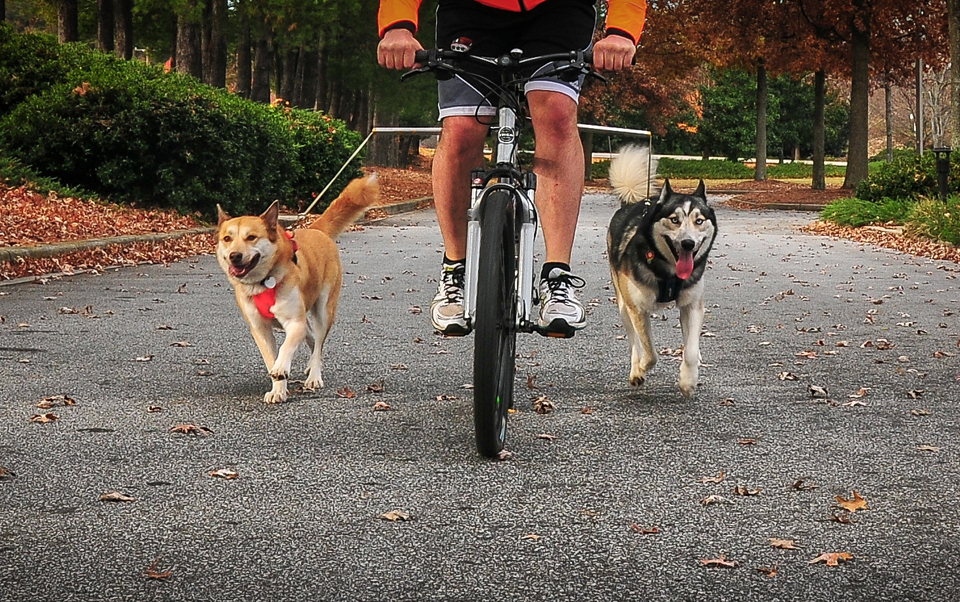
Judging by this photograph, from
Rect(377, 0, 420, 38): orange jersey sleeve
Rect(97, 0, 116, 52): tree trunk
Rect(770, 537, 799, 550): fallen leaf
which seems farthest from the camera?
Rect(97, 0, 116, 52): tree trunk

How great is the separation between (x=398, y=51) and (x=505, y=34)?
0.53 m

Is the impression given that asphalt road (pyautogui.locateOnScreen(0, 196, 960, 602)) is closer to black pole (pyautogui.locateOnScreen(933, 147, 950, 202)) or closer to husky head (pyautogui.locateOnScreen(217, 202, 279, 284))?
husky head (pyautogui.locateOnScreen(217, 202, 279, 284))

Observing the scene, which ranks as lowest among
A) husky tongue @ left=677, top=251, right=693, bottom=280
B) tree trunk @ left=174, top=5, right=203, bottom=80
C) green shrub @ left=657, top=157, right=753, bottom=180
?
husky tongue @ left=677, top=251, right=693, bottom=280

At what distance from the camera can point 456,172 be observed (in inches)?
193

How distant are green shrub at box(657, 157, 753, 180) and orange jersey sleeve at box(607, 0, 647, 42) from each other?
50.7 meters

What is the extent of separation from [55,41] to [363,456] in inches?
630

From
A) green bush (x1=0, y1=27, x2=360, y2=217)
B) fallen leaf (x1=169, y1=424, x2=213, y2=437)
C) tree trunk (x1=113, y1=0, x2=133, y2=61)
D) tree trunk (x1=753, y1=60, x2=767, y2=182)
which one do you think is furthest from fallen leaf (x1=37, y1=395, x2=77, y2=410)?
tree trunk (x1=753, y1=60, x2=767, y2=182)

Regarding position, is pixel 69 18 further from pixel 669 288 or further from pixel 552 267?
pixel 552 267

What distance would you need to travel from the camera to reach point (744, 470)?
14.0ft

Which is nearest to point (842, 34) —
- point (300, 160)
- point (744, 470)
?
point (300, 160)

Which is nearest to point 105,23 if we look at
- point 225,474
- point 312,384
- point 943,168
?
point 943,168

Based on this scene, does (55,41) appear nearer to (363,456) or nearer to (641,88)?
(363,456)

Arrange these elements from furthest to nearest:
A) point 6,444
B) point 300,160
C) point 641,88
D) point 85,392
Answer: point 641,88 → point 300,160 → point 85,392 → point 6,444

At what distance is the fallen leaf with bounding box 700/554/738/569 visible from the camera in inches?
126
